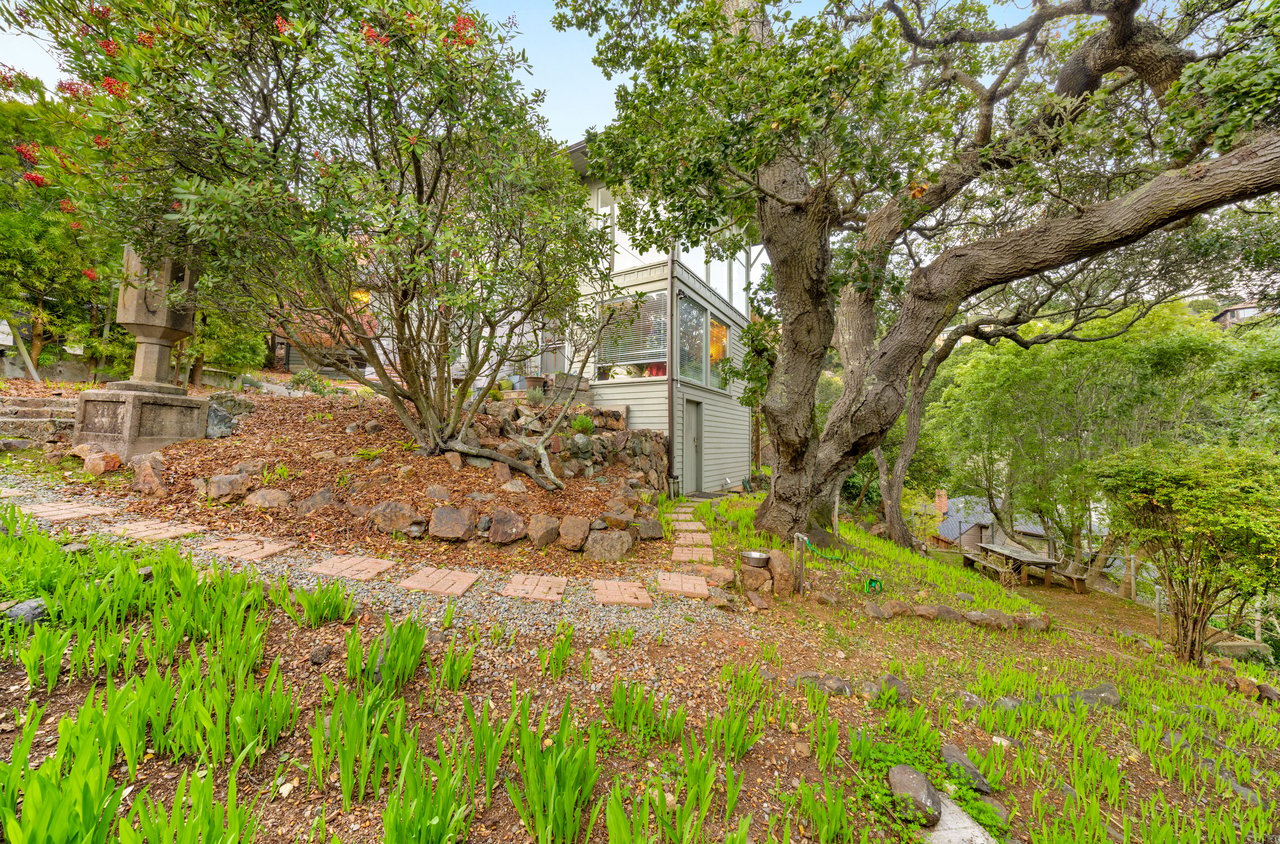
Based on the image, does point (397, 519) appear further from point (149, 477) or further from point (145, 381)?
point (145, 381)

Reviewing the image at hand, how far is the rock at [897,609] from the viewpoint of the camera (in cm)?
360

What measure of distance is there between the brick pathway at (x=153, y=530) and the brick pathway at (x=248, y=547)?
0.31 m

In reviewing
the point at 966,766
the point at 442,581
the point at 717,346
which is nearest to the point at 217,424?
the point at 442,581

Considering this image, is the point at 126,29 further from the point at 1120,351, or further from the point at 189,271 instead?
the point at 1120,351

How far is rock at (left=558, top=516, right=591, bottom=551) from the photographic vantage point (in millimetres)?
3924

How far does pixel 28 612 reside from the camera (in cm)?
187

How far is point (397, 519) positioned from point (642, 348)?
5.65 meters

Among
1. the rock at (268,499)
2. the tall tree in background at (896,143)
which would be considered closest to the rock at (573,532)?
the tall tree in background at (896,143)

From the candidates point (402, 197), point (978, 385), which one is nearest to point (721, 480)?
point (978, 385)

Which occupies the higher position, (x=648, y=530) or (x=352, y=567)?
(x=648, y=530)

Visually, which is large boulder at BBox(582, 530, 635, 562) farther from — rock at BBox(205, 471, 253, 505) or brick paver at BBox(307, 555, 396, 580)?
rock at BBox(205, 471, 253, 505)

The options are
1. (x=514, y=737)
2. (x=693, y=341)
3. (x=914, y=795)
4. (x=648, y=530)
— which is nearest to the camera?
(x=914, y=795)

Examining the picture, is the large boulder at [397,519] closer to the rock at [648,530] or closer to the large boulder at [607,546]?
the large boulder at [607,546]

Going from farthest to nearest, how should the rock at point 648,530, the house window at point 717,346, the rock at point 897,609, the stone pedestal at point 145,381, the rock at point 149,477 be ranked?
the house window at point 717,346
the rock at point 648,530
the stone pedestal at point 145,381
the rock at point 149,477
the rock at point 897,609
